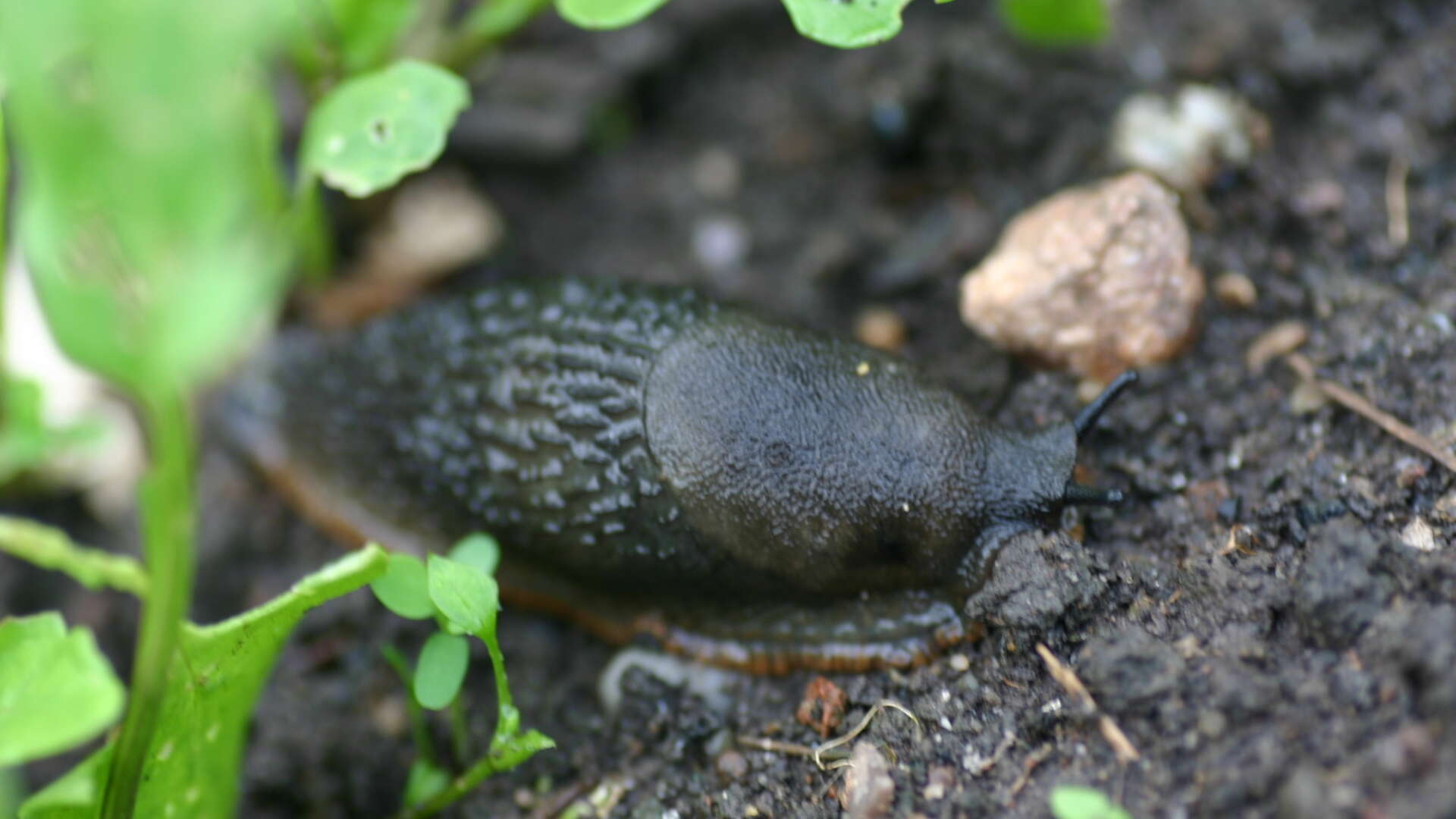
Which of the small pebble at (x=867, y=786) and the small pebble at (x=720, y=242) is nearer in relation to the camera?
the small pebble at (x=867, y=786)

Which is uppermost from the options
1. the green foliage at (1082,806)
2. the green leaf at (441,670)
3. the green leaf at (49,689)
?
the green leaf at (49,689)

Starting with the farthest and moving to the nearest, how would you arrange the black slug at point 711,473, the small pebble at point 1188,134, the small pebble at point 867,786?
the small pebble at point 1188,134, the black slug at point 711,473, the small pebble at point 867,786

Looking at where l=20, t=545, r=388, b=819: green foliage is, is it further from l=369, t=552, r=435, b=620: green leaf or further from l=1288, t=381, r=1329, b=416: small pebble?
l=1288, t=381, r=1329, b=416: small pebble

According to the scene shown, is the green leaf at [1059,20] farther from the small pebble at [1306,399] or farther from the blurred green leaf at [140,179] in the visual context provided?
the blurred green leaf at [140,179]

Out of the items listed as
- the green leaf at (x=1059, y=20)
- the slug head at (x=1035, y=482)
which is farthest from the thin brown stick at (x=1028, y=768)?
the green leaf at (x=1059, y=20)

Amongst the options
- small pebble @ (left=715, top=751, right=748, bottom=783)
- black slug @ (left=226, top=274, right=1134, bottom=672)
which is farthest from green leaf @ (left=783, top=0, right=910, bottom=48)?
small pebble @ (left=715, top=751, right=748, bottom=783)

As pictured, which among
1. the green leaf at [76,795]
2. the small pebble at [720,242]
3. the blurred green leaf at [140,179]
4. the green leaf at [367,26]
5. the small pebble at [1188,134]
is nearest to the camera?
the blurred green leaf at [140,179]

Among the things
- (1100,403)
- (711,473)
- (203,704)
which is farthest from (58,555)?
(1100,403)

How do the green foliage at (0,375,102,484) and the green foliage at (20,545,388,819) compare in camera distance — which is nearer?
the green foliage at (20,545,388,819)
